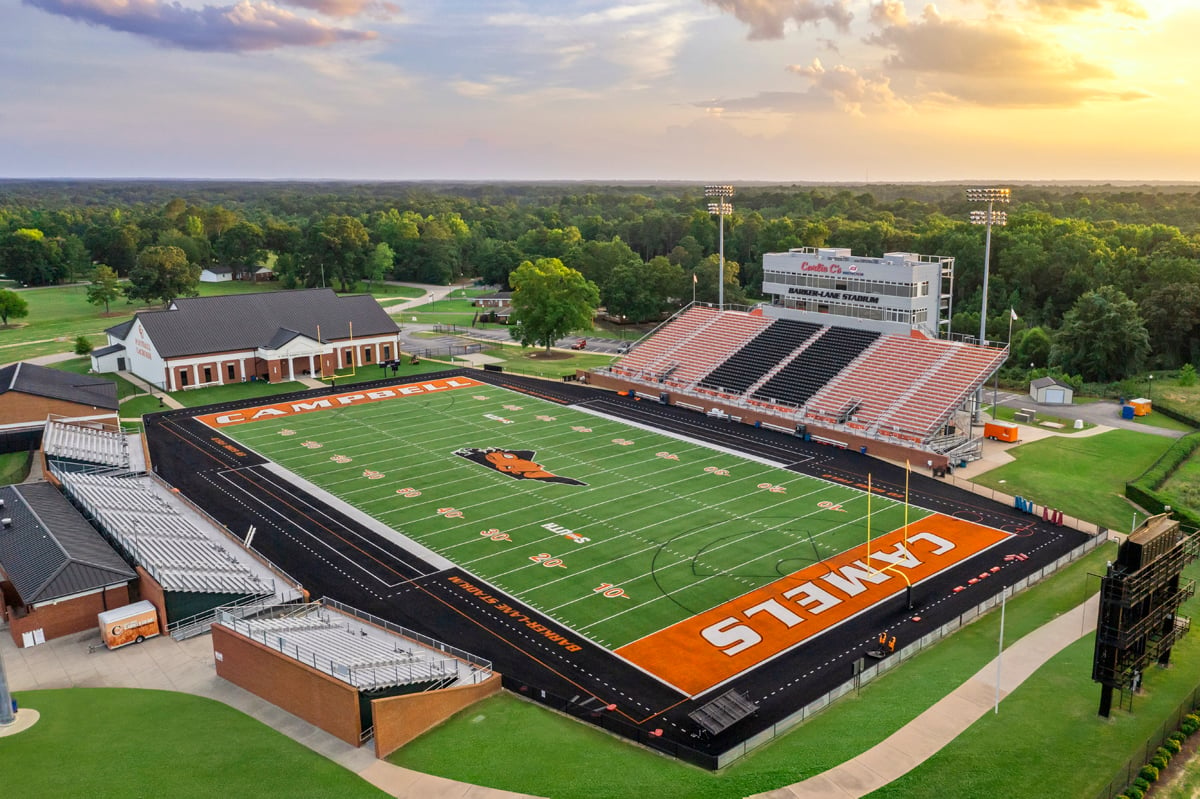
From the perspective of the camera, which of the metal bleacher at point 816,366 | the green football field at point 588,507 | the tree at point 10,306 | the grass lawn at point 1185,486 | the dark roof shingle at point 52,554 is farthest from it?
the tree at point 10,306

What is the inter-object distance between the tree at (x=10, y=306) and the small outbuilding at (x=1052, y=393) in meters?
99.4

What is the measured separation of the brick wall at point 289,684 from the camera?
22114mm

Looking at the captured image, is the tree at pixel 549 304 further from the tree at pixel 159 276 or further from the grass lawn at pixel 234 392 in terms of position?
the tree at pixel 159 276

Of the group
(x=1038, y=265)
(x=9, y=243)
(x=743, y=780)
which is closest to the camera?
(x=743, y=780)

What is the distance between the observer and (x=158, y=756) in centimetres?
2123

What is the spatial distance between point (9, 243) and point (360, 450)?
103981 mm

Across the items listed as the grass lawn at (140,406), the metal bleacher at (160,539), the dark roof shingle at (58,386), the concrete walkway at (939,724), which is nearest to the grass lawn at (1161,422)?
the concrete walkway at (939,724)

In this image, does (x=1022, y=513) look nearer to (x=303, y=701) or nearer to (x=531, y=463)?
(x=531, y=463)

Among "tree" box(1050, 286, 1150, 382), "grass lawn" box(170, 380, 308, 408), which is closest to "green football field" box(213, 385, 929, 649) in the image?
"grass lawn" box(170, 380, 308, 408)

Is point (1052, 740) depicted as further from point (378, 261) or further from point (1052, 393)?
point (378, 261)

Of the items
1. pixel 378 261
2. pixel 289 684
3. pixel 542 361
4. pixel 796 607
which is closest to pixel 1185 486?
pixel 796 607

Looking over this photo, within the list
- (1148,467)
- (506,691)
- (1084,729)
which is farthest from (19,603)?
(1148,467)

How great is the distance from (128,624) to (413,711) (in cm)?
1187

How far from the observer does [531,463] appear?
153 feet
